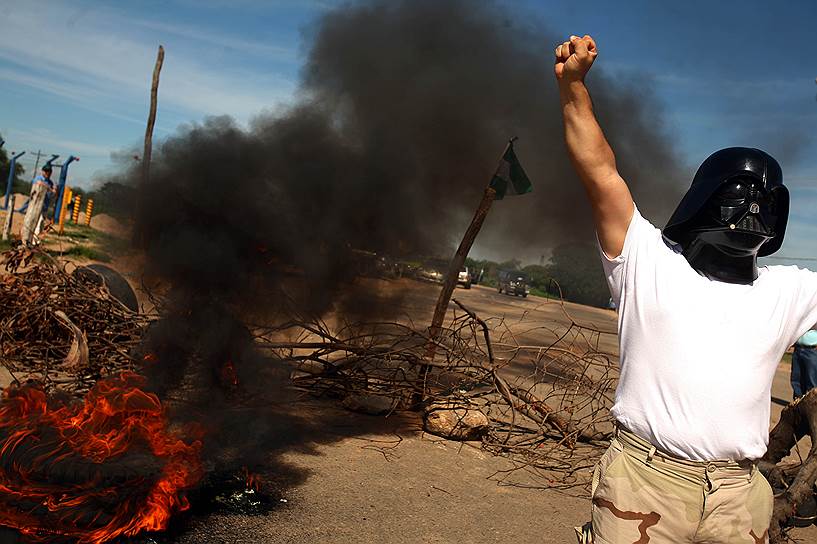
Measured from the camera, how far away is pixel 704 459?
6.01 feet

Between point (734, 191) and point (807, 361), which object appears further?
point (807, 361)

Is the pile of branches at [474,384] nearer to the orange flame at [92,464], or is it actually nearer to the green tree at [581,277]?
the orange flame at [92,464]

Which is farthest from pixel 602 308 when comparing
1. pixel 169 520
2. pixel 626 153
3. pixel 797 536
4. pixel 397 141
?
pixel 169 520

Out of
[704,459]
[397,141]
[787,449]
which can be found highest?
[397,141]

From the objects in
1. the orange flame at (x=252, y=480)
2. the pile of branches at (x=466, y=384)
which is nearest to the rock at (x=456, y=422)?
the pile of branches at (x=466, y=384)

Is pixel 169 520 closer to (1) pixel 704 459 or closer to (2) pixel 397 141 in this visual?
(1) pixel 704 459

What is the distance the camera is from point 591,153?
195cm

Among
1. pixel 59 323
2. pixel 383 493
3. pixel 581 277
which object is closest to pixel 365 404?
pixel 383 493

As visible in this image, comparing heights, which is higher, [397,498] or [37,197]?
[37,197]

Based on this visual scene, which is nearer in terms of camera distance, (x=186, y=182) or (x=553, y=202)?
(x=186, y=182)

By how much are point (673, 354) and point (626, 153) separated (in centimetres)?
1116

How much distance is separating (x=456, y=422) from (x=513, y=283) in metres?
23.2

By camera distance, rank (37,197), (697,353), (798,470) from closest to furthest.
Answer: (697,353)
(798,470)
(37,197)

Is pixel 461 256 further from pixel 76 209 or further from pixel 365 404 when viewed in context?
pixel 76 209
